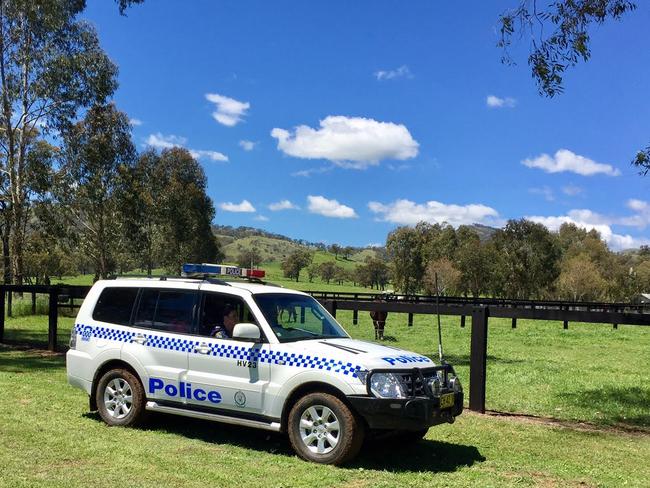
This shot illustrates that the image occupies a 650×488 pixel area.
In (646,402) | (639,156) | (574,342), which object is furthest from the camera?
(574,342)

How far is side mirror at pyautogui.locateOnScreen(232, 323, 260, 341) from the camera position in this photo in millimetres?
6469

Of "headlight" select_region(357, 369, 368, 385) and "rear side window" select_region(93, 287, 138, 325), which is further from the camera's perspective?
"rear side window" select_region(93, 287, 138, 325)

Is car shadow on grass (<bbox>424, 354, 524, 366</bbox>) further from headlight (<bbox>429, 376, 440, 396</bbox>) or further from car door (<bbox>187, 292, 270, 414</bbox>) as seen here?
car door (<bbox>187, 292, 270, 414</bbox>)

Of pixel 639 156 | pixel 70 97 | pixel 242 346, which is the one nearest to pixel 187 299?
pixel 242 346

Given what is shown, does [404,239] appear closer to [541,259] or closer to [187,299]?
[541,259]

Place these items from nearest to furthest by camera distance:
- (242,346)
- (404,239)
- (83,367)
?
(242,346) < (83,367) < (404,239)

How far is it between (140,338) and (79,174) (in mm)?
35216

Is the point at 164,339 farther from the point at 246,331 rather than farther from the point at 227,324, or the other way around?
the point at 246,331

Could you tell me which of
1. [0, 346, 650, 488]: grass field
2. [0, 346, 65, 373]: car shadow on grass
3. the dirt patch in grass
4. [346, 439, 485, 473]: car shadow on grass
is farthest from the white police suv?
[0, 346, 65, 373]: car shadow on grass

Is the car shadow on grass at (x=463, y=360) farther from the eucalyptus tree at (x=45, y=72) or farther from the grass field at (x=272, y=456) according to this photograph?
the eucalyptus tree at (x=45, y=72)

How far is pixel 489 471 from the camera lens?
6.07 meters

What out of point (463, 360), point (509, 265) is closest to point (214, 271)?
point (463, 360)

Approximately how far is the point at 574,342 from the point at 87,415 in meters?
18.2

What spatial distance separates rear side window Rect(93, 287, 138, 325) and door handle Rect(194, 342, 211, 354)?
126 cm
